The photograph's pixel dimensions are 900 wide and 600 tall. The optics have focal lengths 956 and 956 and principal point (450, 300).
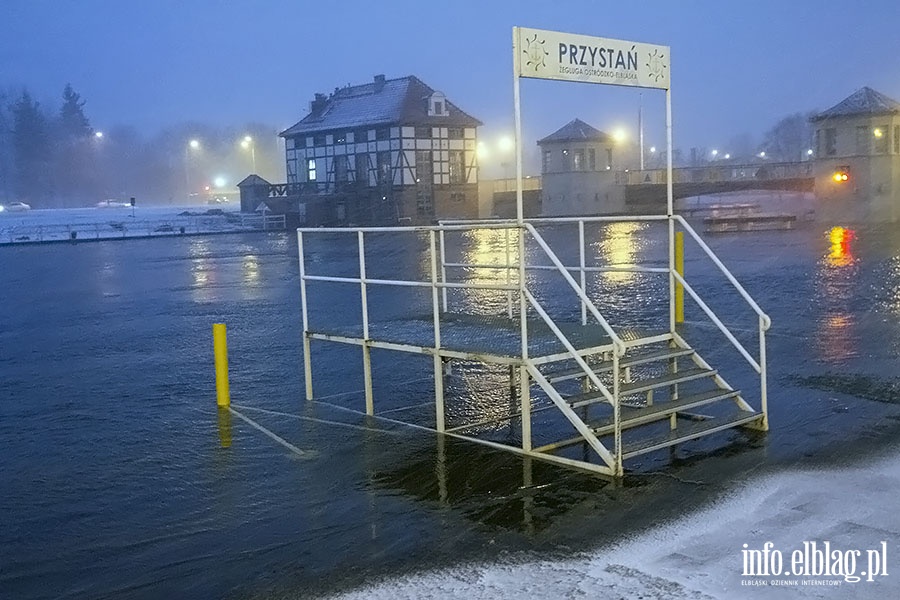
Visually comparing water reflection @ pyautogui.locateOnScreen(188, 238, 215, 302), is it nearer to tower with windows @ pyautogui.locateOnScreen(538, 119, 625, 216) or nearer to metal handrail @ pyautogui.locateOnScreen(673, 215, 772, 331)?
metal handrail @ pyautogui.locateOnScreen(673, 215, 772, 331)

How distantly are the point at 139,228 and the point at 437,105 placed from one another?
A: 21123 mm

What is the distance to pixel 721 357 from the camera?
465 inches

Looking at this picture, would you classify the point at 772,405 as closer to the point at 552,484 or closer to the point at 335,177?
the point at 552,484

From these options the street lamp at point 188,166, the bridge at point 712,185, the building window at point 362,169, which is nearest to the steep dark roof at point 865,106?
the bridge at point 712,185

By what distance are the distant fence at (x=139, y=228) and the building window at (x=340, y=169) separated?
219 inches

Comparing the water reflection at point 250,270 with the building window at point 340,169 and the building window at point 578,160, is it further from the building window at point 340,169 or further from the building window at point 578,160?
the building window at point 578,160

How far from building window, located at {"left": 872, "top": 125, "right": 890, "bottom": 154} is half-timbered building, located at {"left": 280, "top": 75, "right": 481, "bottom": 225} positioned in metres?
26.4

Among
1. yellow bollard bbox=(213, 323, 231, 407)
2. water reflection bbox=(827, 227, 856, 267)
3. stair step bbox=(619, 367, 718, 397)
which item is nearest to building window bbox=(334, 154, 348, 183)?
water reflection bbox=(827, 227, 856, 267)

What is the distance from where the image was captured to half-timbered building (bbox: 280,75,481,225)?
63.0 metres

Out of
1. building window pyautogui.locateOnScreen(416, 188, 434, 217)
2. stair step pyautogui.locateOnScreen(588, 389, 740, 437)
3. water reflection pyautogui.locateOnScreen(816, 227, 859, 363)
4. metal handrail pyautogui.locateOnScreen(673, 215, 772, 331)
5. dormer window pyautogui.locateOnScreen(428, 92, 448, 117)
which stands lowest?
water reflection pyautogui.locateOnScreen(816, 227, 859, 363)

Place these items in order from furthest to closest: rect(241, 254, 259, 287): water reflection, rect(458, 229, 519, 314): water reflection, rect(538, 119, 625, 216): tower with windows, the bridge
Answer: rect(538, 119, 625, 216): tower with windows → the bridge → rect(241, 254, 259, 287): water reflection → rect(458, 229, 519, 314): water reflection

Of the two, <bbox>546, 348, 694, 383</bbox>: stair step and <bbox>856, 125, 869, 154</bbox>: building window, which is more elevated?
<bbox>856, 125, 869, 154</bbox>: building window

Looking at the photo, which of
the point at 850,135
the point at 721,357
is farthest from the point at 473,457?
the point at 850,135

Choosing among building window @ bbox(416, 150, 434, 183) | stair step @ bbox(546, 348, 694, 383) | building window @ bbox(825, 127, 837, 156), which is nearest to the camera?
stair step @ bbox(546, 348, 694, 383)
